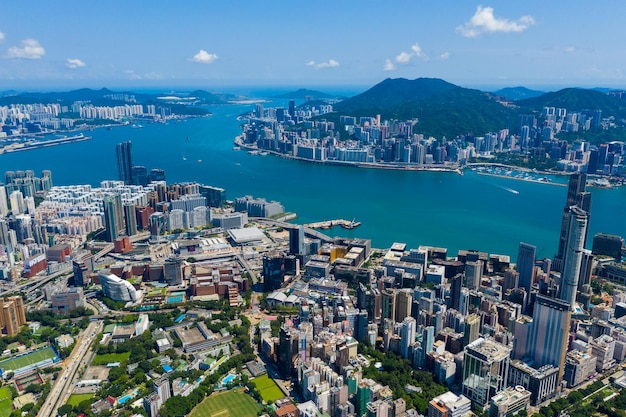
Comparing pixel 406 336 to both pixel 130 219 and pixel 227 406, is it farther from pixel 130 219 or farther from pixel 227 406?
pixel 130 219

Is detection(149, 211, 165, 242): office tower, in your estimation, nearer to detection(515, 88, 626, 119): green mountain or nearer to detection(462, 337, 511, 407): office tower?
detection(462, 337, 511, 407): office tower

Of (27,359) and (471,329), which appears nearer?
(471,329)

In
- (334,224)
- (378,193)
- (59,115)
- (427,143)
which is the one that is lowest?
(334,224)

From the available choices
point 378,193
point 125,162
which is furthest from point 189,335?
point 378,193

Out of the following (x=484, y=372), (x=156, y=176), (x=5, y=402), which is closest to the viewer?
(x=484, y=372)

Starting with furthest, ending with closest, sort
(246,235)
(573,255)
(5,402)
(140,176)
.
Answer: (140,176), (246,235), (573,255), (5,402)

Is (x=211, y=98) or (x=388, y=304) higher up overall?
(x=211, y=98)

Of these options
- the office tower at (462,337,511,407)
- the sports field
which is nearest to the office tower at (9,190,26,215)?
the sports field
